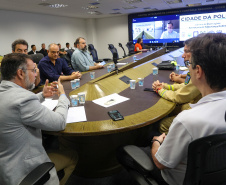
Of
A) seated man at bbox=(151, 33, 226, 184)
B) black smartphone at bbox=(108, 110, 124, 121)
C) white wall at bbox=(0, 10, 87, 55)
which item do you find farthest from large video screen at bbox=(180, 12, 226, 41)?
seated man at bbox=(151, 33, 226, 184)

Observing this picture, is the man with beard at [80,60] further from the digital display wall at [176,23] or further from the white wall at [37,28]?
the digital display wall at [176,23]

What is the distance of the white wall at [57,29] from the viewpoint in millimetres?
7773

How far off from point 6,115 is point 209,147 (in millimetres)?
947

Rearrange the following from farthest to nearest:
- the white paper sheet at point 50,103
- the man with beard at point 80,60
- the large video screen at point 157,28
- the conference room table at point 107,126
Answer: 1. the large video screen at point 157,28
2. the man with beard at point 80,60
3. the white paper sheet at point 50,103
4. the conference room table at point 107,126

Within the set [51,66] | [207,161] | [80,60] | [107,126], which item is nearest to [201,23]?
[80,60]

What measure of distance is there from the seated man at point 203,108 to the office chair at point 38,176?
22.9 inches

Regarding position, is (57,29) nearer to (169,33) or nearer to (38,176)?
(169,33)

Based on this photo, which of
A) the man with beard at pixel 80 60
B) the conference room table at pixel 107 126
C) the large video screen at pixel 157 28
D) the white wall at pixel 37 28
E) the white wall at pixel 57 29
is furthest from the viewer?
the large video screen at pixel 157 28

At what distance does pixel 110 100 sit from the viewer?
162 centimetres

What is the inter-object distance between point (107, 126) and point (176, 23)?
10.2 meters

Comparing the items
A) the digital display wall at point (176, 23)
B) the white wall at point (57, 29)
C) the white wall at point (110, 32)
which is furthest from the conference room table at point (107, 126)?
the white wall at point (110, 32)

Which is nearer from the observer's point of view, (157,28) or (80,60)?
(80,60)

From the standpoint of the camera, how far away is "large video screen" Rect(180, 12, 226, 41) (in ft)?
29.3

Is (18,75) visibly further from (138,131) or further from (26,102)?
(138,131)
